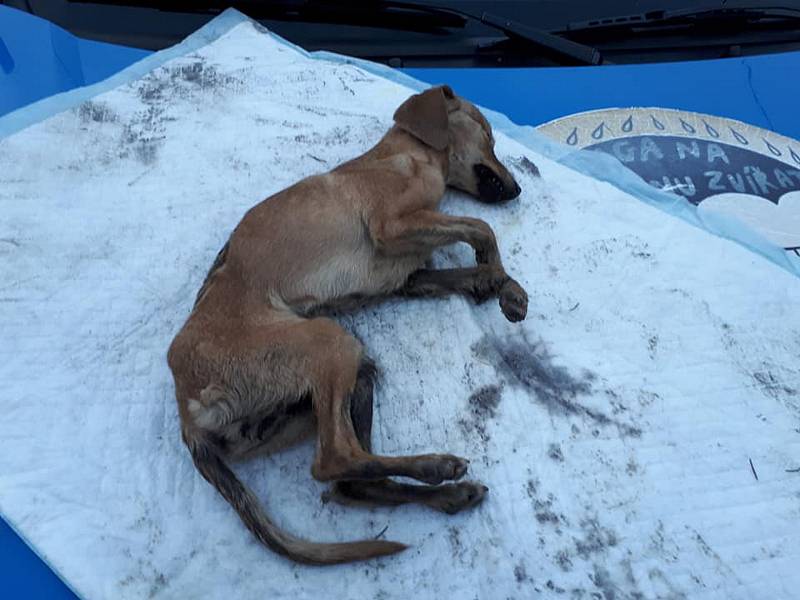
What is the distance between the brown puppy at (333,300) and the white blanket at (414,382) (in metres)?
0.08

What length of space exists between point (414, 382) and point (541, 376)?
1.36ft

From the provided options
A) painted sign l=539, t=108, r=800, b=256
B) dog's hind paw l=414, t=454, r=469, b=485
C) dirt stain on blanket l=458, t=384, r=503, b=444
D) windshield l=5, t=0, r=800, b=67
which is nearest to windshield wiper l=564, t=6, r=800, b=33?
windshield l=5, t=0, r=800, b=67

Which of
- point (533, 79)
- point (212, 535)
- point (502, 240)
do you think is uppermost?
point (533, 79)

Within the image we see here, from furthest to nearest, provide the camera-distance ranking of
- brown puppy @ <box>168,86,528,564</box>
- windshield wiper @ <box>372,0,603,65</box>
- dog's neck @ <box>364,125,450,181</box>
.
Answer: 1. windshield wiper @ <box>372,0,603,65</box>
2. dog's neck @ <box>364,125,450,181</box>
3. brown puppy @ <box>168,86,528,564</box>

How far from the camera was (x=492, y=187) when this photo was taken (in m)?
2.77

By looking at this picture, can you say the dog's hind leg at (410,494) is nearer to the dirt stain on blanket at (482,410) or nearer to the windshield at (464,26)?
the dirt stain on blanket at (482,410)

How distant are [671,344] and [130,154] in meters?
2.21

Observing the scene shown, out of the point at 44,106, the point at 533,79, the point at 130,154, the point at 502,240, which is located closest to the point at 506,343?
the point at 502,240

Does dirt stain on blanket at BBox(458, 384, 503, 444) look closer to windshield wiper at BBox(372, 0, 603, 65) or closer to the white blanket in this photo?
the white blanket

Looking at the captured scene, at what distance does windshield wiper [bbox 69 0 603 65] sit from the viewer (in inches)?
117

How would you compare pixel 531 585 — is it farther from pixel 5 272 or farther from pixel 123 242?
pixel 5 272

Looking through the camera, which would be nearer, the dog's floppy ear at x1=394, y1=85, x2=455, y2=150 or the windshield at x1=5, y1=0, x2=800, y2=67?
the dog's floppy ear at x1=394, y1=85, x2=455, y2=150

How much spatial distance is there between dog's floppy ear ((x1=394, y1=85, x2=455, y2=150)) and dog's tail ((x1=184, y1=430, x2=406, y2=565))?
1.40 meters

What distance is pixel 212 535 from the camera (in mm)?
1881
